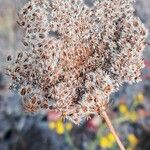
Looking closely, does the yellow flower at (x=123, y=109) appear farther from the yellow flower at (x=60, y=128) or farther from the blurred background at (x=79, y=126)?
the yellow flower at (x=60, y=128)

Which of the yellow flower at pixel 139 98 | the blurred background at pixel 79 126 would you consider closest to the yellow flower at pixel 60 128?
the blurred background at pixel 79 126

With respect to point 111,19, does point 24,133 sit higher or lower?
lower

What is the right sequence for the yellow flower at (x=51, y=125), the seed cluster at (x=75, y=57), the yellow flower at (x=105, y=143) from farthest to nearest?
1. the yellow flower at (x=51, y=125)
2. the yellow flower at (x=105, y=143)
3. the seed cluster at (x=75, y=57)

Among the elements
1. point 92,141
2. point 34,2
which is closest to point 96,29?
point 34,2

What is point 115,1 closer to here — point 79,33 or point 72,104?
point 79,33

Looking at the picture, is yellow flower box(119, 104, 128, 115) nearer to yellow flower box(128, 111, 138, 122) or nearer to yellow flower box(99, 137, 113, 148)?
yellow flower box(128, 111, 138, 122)

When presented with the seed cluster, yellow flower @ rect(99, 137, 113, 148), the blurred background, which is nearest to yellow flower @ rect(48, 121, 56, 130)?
the blurred background

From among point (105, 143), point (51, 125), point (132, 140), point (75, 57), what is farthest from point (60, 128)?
point (75, 57)

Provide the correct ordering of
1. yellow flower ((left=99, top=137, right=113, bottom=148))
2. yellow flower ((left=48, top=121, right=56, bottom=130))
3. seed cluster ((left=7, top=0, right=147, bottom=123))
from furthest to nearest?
yellow flower ((left=48, top=121, right=56, bottom=130)), yellow flower ((left=99, top=137, right=113, bottom=148)), seed cluster ((left=7, top=0, right=147, bottom=123))
